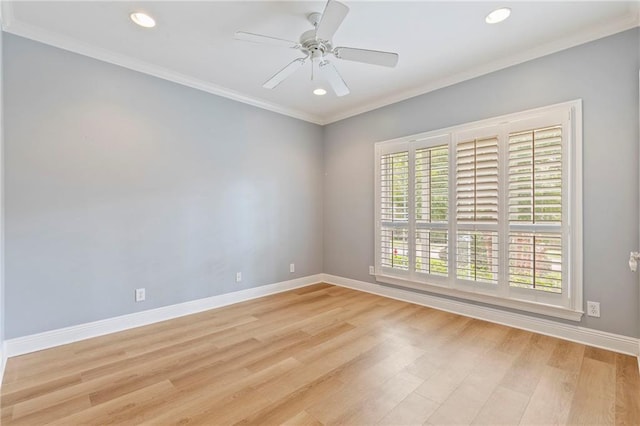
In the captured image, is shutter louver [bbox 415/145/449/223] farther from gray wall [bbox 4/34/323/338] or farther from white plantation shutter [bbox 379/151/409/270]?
gray wall [bbox 4/34/323/338]

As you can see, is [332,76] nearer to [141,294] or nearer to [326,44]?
[326,44]

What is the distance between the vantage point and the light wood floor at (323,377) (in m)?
1.75

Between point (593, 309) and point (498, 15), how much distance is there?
2.60 meters

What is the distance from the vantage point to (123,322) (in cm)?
300

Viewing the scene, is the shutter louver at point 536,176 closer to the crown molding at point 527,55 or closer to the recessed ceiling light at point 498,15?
the crown molding at point 527,55

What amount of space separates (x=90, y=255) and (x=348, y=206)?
10.7 feet

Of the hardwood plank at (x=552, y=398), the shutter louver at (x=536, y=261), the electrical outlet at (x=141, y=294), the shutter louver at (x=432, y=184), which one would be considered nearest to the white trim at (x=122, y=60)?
the shutter louver at (x=432, y=184)

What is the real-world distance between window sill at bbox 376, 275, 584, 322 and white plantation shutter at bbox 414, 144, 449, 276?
20cm

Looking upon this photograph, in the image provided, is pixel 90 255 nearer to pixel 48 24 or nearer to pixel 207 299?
pixel 207 299

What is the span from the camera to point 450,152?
3443mm

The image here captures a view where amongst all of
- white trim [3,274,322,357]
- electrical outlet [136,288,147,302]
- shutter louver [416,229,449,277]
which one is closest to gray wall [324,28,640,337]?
shutter louver [416,229,449,277]

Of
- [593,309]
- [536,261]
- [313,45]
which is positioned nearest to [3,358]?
A: [313,45]

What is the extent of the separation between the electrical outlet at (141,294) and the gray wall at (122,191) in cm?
4

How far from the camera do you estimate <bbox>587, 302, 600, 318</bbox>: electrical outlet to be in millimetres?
2568
